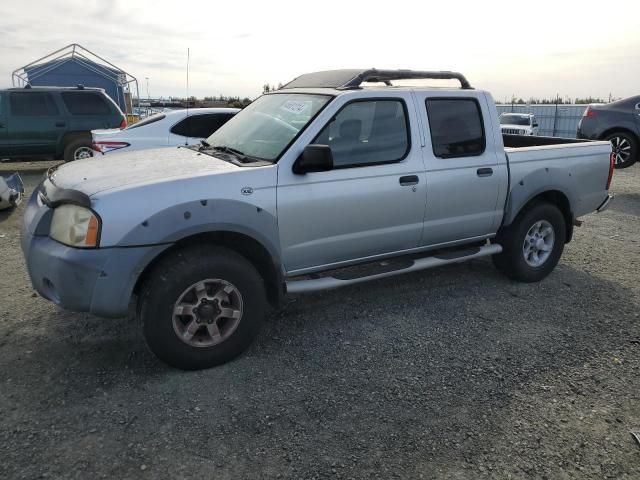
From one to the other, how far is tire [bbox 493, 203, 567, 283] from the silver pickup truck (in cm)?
A: 1

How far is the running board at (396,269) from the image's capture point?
373 cm

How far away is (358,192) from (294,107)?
0.91 meters

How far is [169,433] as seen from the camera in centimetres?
280

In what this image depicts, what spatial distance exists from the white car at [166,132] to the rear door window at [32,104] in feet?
14.7

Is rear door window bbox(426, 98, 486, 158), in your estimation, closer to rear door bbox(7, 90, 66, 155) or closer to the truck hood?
→ the truck hood

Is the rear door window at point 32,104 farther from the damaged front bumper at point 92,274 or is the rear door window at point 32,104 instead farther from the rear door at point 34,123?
the damaged front bumper at point 92,274

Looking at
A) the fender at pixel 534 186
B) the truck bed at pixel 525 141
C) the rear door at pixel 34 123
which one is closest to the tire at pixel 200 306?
the fender at pixel 534 186

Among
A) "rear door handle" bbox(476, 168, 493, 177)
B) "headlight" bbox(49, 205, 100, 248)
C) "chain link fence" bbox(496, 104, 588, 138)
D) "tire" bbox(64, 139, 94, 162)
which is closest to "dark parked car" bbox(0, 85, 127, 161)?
"tire" bbox(64, 139, 94, 162)

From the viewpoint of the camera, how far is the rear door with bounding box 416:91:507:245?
4301mm

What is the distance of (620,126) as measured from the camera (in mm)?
11062

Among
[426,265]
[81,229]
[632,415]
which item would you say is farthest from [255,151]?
[632,415]

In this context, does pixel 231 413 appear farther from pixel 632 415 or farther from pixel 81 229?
pixel 632 415

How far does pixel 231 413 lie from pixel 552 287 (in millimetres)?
3590

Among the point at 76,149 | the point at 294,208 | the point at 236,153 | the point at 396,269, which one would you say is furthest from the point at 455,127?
the point at 76,149
